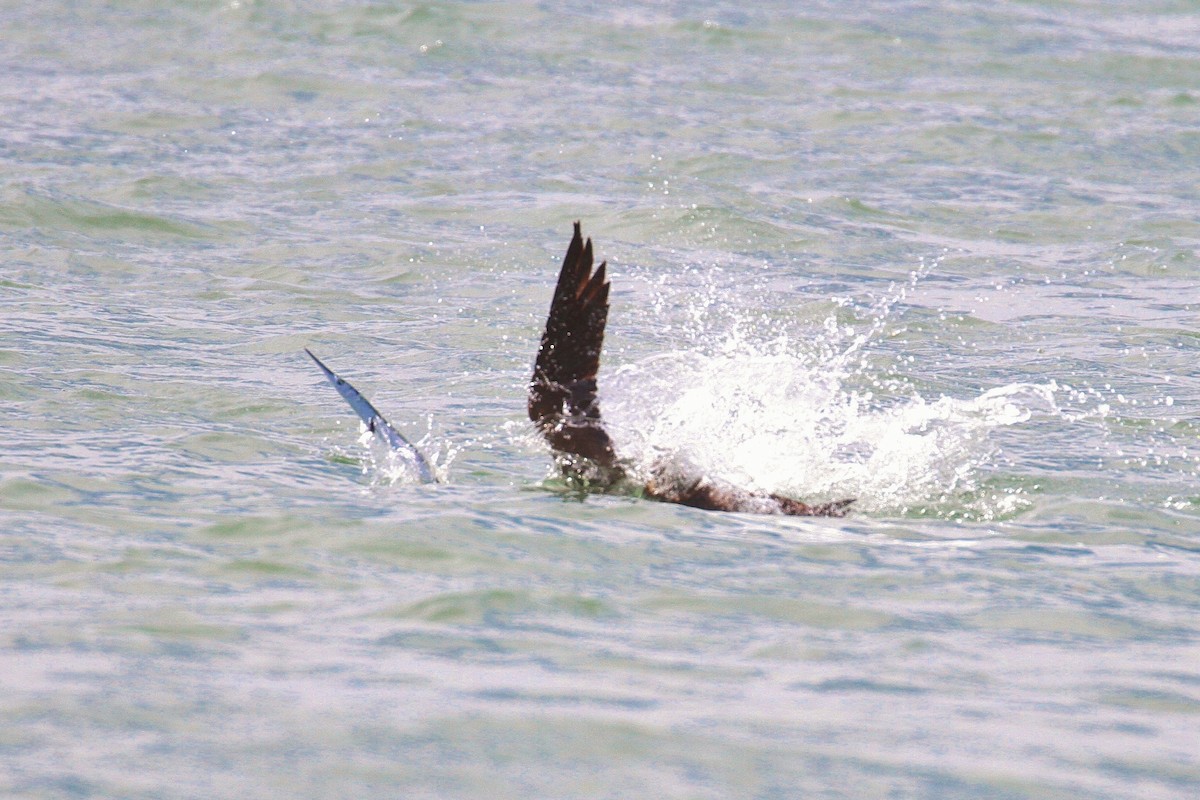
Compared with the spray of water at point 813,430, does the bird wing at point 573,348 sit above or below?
above

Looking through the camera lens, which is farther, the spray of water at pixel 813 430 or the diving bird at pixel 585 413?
the spray of water at pixel 813 430

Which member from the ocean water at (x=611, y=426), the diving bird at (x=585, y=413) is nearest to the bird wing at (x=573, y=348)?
the diving bird at (x=585, y=413)

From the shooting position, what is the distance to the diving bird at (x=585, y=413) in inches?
225

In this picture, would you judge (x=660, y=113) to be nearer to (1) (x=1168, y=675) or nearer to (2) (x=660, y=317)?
(2) (x=660, y=317)

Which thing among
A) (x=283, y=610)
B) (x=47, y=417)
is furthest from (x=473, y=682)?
(x=47, y=417)

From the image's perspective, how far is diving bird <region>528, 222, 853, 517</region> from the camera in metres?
5.71

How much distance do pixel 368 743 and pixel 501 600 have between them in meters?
1.09

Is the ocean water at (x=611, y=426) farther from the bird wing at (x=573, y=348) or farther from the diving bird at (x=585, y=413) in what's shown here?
the bird wing at (x=573, y=348)

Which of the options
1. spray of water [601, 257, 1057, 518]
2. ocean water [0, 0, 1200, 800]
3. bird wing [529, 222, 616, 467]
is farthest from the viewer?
spray of water [601, 257, 1057, 518]

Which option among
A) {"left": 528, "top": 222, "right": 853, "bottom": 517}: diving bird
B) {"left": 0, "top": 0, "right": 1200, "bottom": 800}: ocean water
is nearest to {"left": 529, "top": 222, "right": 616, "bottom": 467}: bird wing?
{"left": 528, "top": 222, "right": 853, "bottom": 517}: diving bird

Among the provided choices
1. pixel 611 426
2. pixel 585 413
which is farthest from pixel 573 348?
pixel 611 426

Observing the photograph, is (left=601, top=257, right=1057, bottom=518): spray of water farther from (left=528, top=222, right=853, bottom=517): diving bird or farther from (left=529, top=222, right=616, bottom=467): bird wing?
(left=529, top=222, right=616, bottom=467): bird wing

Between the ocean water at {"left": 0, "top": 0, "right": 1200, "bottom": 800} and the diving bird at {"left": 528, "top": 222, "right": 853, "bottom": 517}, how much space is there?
0.36 feet

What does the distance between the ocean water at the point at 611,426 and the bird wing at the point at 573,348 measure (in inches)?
14.3
